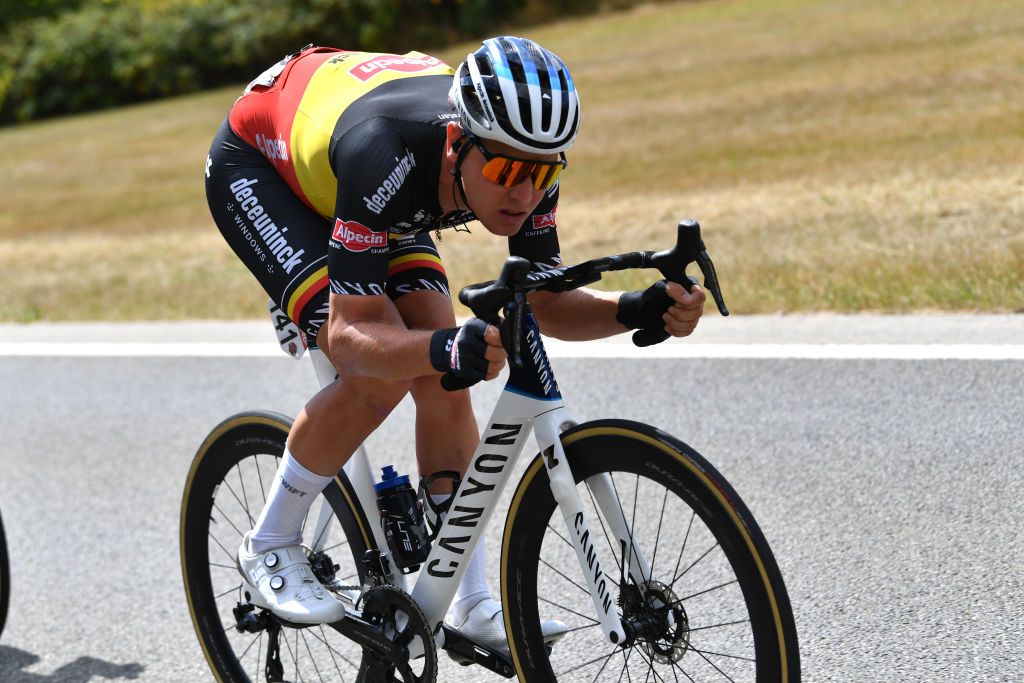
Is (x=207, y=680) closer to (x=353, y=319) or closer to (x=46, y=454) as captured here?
(x=353, y=319)

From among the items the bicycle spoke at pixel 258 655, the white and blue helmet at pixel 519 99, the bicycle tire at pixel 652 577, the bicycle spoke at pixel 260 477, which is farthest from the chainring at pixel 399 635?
the white and blue helmet at pixel 519 99

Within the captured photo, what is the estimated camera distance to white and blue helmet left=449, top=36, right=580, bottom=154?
288 centimetres

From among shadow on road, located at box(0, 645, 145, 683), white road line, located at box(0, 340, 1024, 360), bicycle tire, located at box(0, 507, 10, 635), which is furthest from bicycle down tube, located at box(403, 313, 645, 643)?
white road line, located at box(0, 340, 1024, 360)

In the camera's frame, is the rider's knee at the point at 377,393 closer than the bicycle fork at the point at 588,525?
No

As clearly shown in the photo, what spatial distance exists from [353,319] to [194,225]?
11.9m

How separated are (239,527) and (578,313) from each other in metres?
1.52

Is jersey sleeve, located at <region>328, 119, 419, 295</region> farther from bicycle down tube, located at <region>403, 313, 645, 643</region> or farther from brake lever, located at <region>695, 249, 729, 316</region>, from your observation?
brake lever, located at <region>695, 249, 729, 316</region>

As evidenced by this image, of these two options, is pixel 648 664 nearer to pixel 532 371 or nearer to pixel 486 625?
pixel 486 625

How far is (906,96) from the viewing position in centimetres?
1401

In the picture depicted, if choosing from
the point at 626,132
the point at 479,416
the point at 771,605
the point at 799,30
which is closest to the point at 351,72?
the point at 771,605

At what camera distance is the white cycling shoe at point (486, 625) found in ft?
11.0

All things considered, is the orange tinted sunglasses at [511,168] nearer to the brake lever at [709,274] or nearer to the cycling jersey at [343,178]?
the cycling jersey at [343,178]

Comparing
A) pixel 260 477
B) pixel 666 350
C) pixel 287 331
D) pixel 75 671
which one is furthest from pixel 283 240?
pixel 666 350

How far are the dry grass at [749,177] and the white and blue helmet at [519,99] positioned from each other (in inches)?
170
